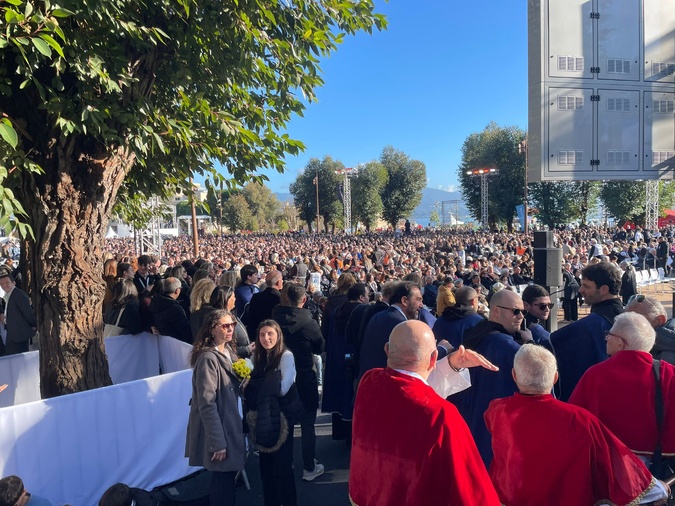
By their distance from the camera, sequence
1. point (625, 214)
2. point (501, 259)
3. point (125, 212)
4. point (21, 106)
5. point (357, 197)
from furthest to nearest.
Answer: point (357, 197)
point (625, 214)
point (501, 259)
point (125, 212)
point (21, 106)

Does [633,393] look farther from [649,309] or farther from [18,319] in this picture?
[18,319]

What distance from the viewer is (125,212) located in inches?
357

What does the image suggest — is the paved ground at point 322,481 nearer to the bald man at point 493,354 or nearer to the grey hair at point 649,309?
the bald man at point 493,354

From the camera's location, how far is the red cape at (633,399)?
2.83 m

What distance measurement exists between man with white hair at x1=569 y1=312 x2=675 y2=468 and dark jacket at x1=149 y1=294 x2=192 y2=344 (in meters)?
4.40

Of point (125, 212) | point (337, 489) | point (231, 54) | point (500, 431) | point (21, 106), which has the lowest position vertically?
point (337, 489)

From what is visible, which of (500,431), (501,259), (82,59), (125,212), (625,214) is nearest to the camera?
(500,431)

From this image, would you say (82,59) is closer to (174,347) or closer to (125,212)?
(174,347)

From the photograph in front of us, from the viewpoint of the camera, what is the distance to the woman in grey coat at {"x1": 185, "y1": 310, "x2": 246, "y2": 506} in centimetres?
346

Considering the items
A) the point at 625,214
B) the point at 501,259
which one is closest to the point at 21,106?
the point at 501,259

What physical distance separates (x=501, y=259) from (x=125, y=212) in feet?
39.1

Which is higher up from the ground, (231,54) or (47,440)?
(231,54)

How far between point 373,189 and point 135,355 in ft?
180

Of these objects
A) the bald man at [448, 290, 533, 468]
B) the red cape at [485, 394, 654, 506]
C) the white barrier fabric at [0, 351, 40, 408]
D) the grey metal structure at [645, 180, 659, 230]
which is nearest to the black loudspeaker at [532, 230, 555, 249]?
the bald man at [448, 290, 533, 468]
